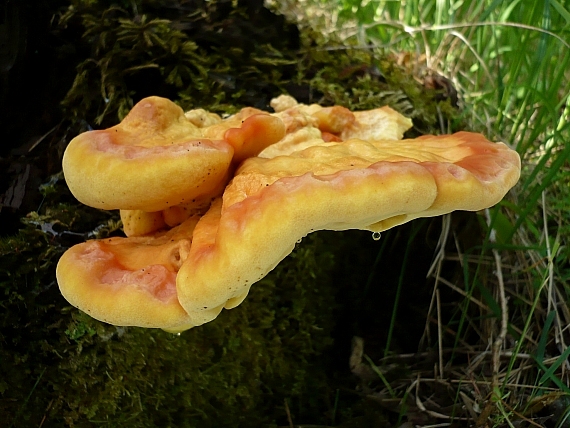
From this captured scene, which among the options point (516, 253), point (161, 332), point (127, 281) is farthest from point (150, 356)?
point (516, 253)

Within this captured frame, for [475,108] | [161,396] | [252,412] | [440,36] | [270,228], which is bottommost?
[252,412]

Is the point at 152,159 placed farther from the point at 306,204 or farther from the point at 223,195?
the point at 306,204

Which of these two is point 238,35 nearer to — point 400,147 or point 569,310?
point 400,147

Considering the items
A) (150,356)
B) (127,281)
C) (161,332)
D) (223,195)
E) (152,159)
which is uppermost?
(152,159)

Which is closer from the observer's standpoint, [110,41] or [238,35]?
[110,41]

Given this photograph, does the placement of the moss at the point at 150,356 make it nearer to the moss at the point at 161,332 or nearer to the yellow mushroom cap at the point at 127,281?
the moss at the point at 161,332

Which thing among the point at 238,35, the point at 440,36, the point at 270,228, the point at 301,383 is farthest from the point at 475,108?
the point at 270,228

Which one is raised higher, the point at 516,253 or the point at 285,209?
the point at 285,209
